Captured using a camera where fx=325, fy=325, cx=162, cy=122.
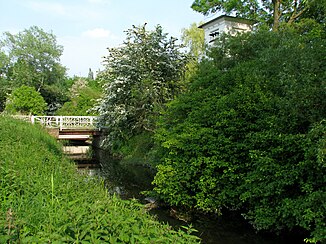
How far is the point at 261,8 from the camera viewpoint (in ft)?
68.8

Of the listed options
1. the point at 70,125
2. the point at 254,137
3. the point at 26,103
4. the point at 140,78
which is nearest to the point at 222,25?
the point at 140,78

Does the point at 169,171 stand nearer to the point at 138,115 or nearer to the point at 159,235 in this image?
the point at 159,235

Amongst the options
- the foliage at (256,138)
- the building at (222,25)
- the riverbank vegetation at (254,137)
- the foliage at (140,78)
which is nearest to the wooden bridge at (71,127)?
→ the foliage at (140,78)

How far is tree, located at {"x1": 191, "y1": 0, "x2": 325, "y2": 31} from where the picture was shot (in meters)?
19.9

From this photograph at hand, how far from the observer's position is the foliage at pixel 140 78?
18.9 metres

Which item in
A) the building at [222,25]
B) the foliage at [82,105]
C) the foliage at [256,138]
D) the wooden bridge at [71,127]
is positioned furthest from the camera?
the foliage at [82,105]

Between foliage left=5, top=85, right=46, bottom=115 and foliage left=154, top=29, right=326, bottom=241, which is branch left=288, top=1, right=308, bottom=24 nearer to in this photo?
foliage left=154, top=29, right=326, bottom=241

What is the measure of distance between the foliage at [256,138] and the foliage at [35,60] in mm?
35839

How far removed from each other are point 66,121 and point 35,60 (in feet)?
73.6

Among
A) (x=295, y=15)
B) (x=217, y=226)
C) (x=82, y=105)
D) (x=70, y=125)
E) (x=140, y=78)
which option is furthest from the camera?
(x=82, y=105)

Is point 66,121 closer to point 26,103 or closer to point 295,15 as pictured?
point 26,103

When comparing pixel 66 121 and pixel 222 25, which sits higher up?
pixel 222 25

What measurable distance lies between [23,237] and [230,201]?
7.69 meters

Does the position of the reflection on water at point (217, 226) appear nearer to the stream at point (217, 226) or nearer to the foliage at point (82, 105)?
the stream at point (217, 226)
